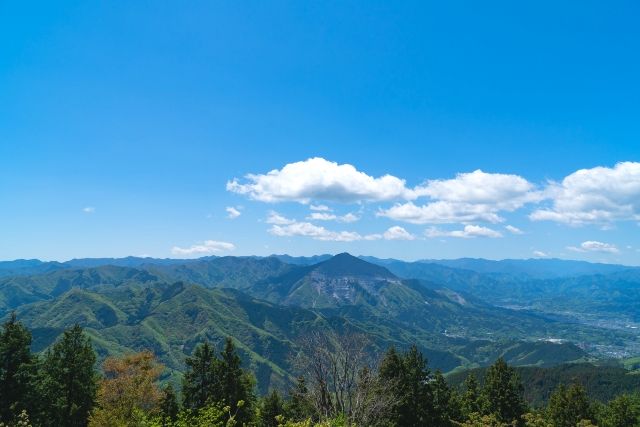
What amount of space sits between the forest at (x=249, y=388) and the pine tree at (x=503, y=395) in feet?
0.43

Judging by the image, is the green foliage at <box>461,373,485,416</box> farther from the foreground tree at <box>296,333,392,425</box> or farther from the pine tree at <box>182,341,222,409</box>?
the pine tree at <box>182,341,222,409</box>

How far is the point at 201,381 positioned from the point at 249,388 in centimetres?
767

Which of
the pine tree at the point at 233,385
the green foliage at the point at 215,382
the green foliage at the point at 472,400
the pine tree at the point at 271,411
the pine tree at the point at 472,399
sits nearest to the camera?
the pine tree at the point at 233,385

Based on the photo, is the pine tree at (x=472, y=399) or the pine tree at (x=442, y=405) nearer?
the pine tree at (x=442, y=405)

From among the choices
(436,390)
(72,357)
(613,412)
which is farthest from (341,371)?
(613,412)

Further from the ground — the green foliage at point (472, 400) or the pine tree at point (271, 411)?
the green foliage at point (472, 400)

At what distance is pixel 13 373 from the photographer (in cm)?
4722

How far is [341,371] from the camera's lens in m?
43.9

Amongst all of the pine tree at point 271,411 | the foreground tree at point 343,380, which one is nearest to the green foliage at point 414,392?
the foreground tree at point 343,380

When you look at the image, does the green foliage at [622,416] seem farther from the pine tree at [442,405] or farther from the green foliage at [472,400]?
the pine tree at [442,405]

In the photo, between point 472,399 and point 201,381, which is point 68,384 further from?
point 472,399

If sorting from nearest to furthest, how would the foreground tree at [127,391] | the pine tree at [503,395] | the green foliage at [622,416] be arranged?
the foreground tree at [127,391]
the pine tree at [503,395]
the green foliage at [622,416]

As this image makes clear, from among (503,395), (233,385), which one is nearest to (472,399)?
(503,395)

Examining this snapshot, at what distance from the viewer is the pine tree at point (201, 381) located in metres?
58.6
